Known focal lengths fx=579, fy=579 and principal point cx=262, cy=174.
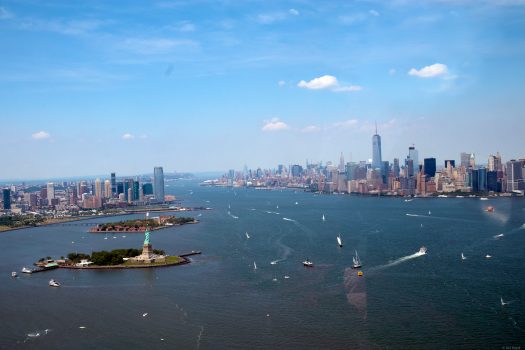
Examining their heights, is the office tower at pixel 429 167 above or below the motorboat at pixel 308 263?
above

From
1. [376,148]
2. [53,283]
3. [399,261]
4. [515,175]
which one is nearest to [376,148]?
[376,148]

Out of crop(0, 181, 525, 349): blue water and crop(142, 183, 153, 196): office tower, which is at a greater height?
crop(142, 183, 153, 196): office tower

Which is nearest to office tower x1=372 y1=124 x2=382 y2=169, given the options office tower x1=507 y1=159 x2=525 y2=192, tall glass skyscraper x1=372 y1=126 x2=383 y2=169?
tall glass skyscraper x1=372 y1=126 x2=383 y2=169

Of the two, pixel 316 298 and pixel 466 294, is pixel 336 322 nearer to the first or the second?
pixel 316 298

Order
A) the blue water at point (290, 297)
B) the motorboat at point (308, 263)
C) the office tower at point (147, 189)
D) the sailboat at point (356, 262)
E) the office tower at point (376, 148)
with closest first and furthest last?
the blue water at point (290, 297), the sailboat at point (356, 262), the motorboat at point (308, 263), the office tower at point (147, 189), the office tower at point (376, 148)

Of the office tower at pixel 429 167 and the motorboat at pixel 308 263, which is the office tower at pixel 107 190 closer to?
the office tower at pixel 429 167

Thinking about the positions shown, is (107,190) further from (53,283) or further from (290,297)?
(290,297)

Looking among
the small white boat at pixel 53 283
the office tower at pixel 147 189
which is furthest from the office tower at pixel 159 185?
the small white boat at pixel 53 283

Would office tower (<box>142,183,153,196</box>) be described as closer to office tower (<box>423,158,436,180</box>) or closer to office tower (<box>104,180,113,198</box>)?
office tower (<box>104,180,113,198</box>)
